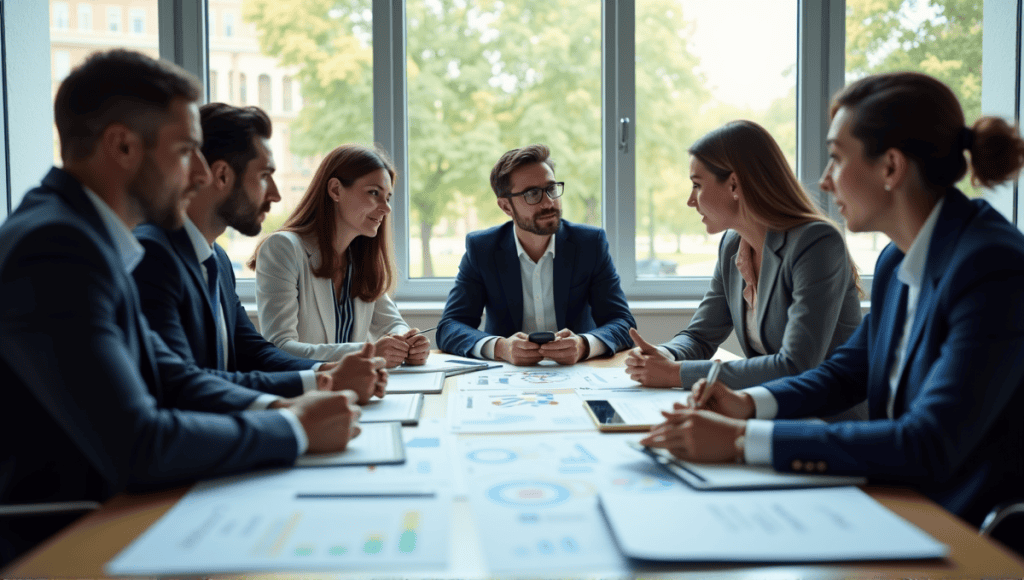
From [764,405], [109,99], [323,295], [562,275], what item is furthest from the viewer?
[562,275]

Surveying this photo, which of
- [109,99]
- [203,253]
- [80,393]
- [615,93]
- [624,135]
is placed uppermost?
[615,93]

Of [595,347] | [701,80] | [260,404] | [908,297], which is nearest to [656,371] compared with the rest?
[595,347]

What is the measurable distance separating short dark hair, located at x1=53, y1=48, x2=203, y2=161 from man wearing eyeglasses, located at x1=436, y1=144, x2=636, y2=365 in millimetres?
1663

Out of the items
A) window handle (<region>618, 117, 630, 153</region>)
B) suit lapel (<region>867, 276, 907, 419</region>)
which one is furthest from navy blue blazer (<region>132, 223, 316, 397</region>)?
window handle (<region>618, 117, 630, 153</region>)

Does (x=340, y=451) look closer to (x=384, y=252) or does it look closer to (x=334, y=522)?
(x=334, y=522)

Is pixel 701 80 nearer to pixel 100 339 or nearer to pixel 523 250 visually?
pixel 523 250

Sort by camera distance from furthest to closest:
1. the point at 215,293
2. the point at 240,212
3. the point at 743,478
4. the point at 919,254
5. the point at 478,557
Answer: the point at 240,212
the point at 215,293
the point at 919,254
the point at 743,478
the point at 478,557

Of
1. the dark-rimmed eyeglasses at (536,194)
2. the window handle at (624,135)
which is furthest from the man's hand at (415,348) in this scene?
the window handle at (624,135)

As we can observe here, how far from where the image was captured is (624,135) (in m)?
3.88

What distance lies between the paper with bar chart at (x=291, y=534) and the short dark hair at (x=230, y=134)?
1.24m

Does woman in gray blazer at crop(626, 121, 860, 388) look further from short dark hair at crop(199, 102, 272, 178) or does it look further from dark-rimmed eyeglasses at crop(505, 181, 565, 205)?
short dark hair at crop(199, 102, 272, 178)

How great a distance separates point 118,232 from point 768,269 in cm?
165

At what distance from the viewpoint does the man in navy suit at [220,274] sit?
5.01 ft

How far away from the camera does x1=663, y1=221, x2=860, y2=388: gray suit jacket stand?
1898mm
